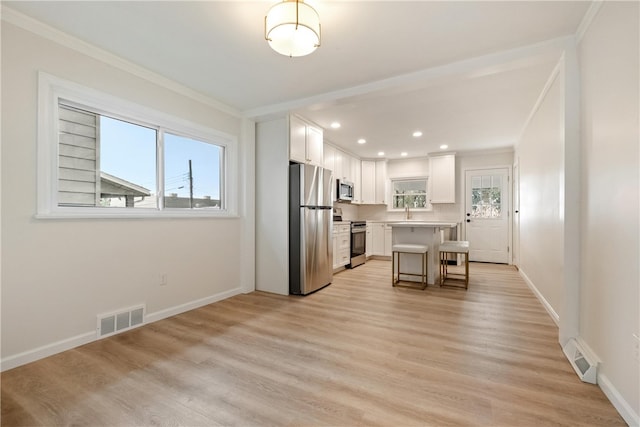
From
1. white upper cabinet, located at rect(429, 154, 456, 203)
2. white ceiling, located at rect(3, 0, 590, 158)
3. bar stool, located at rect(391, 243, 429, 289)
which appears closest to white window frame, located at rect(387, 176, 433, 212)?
white upper cabinet, located at rect(429, 154, 456, 203)

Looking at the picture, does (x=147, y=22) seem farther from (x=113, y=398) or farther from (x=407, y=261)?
(x=407, y=261)

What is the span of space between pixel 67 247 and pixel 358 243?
4761 mm

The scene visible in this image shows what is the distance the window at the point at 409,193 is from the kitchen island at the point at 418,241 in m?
2.53

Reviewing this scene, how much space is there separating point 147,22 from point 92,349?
2.58m

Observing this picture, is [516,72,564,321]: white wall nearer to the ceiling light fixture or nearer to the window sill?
the ceiling light fixture

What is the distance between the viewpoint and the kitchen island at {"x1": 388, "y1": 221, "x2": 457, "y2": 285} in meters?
4.38

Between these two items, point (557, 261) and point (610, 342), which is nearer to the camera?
point (610, 342)

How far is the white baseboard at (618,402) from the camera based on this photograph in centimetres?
139

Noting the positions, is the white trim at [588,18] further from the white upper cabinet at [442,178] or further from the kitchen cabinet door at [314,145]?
the white upper cabinet at [442,178]

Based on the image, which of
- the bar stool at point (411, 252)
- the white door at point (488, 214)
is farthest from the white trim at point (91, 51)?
the white door at point (488, 214)

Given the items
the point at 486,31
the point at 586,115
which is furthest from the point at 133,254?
the point at 586,115

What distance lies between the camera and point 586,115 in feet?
6.58

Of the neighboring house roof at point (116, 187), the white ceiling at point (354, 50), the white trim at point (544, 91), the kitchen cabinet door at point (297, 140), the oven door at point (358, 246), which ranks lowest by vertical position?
the oven door at point (358, 246)

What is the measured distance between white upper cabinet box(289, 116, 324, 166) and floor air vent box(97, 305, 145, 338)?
2482 millimetres
